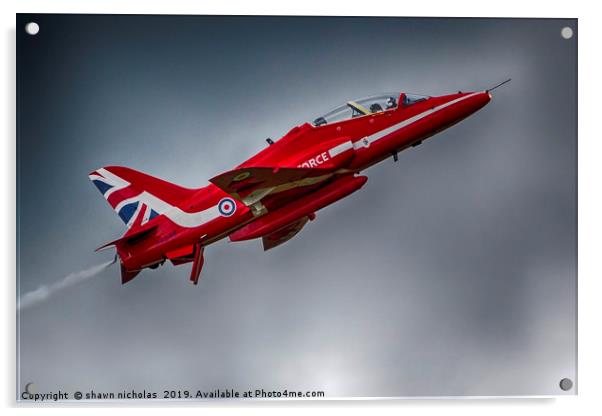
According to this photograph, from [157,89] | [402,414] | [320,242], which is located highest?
[157,89]

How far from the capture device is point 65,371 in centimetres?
434

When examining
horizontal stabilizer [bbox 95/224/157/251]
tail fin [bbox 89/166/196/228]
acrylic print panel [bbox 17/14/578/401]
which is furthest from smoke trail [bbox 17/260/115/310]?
tail fin [bbox 89/166/196/228]

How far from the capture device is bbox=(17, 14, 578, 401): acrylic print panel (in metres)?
4.37

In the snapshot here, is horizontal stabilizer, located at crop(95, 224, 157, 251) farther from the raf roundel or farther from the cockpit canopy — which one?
the cockpit canopy

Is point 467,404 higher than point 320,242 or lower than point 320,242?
lower

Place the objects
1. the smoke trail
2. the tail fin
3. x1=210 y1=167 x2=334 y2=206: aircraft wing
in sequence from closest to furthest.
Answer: x1=210 y1=167 x2=334 y2=206: aircraft wing, the smoke trail, the tail fin

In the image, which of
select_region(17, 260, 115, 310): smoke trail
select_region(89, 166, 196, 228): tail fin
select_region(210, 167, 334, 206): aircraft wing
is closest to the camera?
select_region(210, 167, 334, 206): aircraft wing

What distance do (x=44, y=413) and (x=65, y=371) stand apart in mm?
269

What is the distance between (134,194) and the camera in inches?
174

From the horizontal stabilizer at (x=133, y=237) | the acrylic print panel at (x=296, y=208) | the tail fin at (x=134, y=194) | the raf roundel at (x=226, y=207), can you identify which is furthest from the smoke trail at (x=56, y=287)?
the raf roundel at (x=226, y=207)

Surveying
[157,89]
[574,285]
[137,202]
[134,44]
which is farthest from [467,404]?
A: [134,44]
